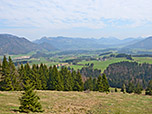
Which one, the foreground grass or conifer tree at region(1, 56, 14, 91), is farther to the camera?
conifer tree at region(1, 56, 14, 91)

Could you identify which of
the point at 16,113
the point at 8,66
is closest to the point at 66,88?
the point at 8,66

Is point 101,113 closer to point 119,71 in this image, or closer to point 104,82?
point 104,82

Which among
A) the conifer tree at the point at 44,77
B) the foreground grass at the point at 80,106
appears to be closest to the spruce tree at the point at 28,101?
the foreground grass at the point at 80,106

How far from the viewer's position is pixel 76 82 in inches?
2719

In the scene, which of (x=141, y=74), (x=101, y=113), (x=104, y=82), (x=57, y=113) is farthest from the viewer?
(x=141, y=74)

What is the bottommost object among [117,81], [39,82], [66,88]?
[117,81]

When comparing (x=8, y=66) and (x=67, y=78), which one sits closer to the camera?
(x=8, y=66)

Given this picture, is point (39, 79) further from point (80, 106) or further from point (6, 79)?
point (80, 106)

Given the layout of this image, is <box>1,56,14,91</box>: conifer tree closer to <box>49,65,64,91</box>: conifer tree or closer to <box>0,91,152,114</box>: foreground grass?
<box>0,91,152,114</box>: foreground grass

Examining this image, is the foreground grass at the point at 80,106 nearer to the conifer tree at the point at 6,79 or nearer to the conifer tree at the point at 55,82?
the conifer tree at the point at 6,79

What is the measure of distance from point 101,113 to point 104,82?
137 feet

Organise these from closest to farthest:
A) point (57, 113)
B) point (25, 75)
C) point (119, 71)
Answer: point (57, 113) → point (25, 75) → point (119, 71)

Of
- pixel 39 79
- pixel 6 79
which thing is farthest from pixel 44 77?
pixel 6 79

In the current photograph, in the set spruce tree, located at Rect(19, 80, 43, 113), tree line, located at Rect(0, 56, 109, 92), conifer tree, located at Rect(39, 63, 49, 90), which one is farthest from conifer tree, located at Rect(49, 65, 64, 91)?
spruce tree, located at Rect(19, 80, 43, 113)
